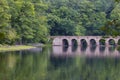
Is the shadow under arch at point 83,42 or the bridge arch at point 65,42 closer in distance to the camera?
the bridge arch at point 65,42

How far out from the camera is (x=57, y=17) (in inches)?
3228

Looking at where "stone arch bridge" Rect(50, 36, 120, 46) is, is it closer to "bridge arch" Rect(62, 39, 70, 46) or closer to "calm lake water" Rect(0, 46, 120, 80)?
"bridge arch" Rect(62, 39, 70, 46)

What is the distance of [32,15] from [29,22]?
1.52 meters

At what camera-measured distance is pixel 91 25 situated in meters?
86.4

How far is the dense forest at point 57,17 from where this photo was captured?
6213 cm

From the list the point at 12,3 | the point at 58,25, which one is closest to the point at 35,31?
the point at 12,3

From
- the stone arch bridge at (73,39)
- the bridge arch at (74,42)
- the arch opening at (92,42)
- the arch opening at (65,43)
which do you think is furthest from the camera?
the arch opening at (92,42)

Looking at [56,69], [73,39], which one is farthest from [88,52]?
[73,39]

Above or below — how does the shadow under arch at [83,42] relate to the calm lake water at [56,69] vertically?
below

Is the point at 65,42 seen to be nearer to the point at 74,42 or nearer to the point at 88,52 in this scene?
the point at 74,42

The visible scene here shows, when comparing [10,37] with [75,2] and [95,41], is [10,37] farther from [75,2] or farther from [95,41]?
[75,2]

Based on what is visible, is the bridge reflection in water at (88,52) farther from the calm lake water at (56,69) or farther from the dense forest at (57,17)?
the calm lake water at (56,69)

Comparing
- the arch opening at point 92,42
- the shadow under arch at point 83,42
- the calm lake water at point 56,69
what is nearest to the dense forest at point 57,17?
the shadow under arch at point 83,42

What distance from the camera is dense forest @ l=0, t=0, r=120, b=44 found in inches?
2446
